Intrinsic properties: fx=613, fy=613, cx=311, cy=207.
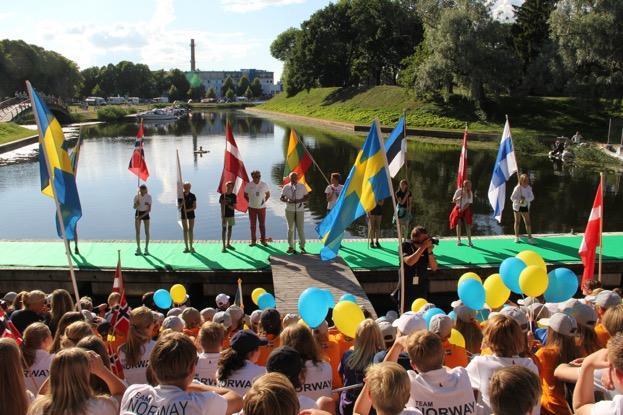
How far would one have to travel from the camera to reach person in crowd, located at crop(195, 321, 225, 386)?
4.86m

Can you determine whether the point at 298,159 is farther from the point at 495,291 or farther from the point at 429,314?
the point at 429,314

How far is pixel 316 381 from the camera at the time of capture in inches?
186

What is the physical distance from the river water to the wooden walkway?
5.76 m

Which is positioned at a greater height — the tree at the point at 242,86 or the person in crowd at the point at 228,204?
the tree at the point at 242,86

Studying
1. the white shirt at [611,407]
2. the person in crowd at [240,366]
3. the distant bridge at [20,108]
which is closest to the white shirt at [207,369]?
the person in crowd at [240,366]

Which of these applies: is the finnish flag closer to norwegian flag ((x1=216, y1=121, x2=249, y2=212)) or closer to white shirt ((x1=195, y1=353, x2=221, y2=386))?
norwegian flag ((x1=216, y1=121, x2=249, y2=212))

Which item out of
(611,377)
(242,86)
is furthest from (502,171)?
(242,86)

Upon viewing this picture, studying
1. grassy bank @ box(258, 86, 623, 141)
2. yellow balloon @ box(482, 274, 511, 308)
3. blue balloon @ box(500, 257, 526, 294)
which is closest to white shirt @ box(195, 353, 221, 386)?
yellow balloon @ box(482, 274, 511, 308)

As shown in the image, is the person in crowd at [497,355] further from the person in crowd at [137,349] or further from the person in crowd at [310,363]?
the person in crowd at [137,349]

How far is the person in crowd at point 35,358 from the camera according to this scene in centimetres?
493

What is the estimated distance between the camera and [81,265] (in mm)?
12773

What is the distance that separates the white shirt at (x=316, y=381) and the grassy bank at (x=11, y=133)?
149ft

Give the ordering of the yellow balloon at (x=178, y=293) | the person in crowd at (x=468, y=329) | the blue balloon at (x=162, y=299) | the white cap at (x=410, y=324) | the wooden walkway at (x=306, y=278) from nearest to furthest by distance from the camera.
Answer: the white cap at (x=410, y=324), the person in crowd at (x=468, y=329), the blue balloon at (x=162, y=299), the yellow balloon at (x=178, y=293), the wooden walkway at (x=306, y=278)

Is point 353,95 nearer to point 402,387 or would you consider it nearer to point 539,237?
point 539,237
